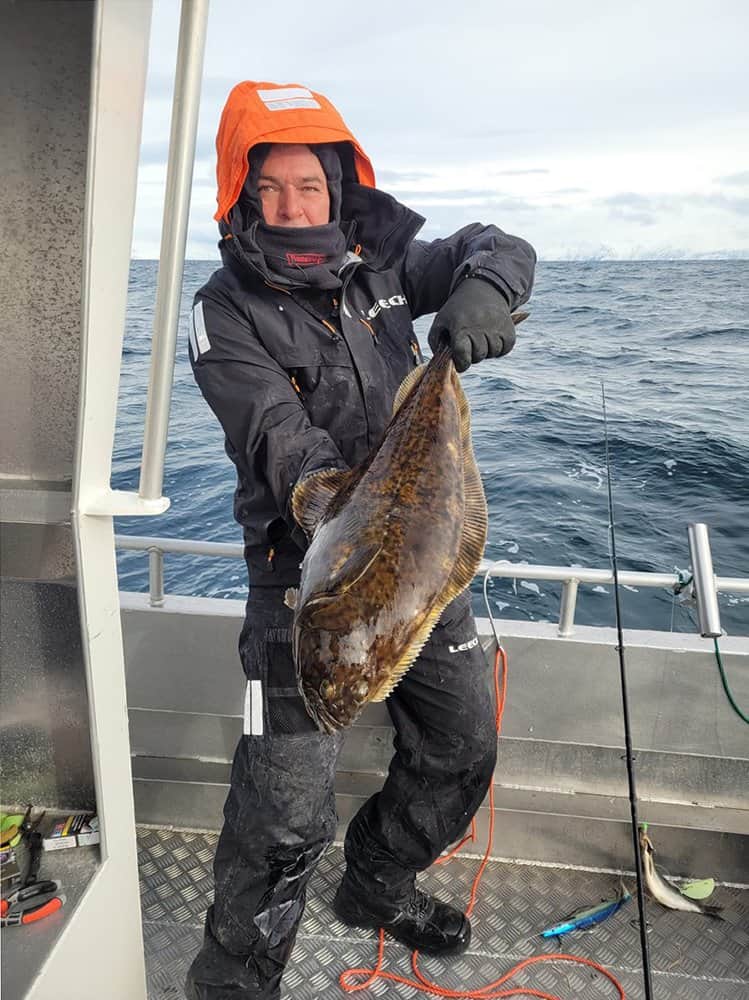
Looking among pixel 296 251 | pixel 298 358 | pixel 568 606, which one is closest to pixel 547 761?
pixel 568 606

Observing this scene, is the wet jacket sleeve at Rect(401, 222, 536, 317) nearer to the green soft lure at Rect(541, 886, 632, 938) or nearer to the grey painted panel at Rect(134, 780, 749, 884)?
the grey painted panel at Rect(134, 780, 749, 884)

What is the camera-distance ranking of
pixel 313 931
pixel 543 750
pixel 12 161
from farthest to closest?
pixel 543 750 < pixel 313 931 < pixel 12 161

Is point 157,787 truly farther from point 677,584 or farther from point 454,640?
point 677,584

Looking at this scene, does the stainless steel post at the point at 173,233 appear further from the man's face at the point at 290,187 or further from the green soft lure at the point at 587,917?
the green soft lure at the point at 587,917

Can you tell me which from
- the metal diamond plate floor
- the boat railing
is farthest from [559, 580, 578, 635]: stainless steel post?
the metal diamond plate floor

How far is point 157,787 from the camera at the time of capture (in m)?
3.95

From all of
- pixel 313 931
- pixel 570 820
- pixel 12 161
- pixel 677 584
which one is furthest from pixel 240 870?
pixel 12 161

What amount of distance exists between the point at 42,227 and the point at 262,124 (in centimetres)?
120

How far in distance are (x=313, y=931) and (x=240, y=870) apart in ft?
3.05

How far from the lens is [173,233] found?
176cm

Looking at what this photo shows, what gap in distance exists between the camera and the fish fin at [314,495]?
2189 millimetres

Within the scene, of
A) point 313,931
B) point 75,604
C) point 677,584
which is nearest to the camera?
point 75,604

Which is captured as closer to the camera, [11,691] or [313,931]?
[11,691]

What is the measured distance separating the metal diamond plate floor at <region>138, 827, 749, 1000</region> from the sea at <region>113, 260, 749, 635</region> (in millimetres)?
1429
